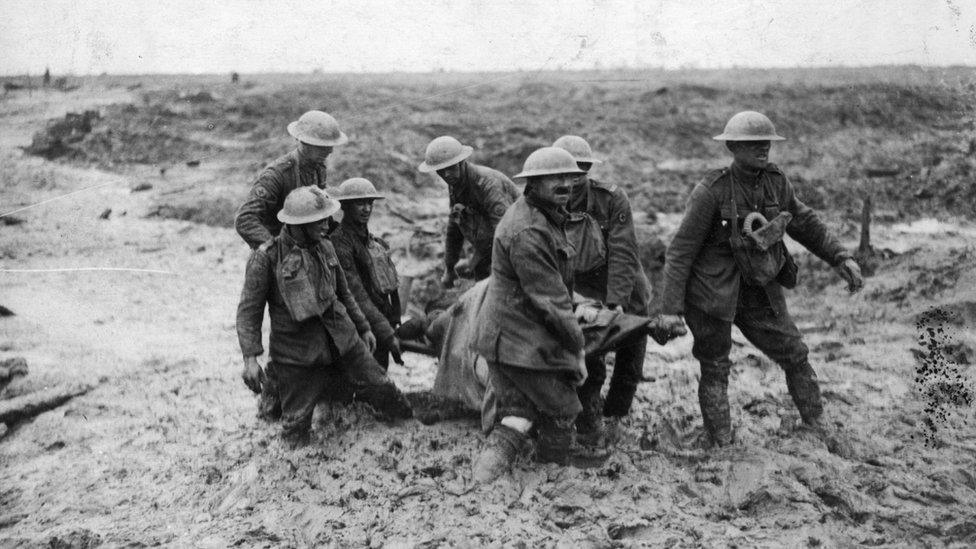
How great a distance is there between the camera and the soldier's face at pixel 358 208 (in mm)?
5449

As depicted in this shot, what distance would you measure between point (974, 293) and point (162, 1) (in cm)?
1062

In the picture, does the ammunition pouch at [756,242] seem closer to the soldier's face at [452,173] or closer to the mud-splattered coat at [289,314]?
the soldier's face at [452,173]

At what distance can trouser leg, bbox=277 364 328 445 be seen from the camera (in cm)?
482

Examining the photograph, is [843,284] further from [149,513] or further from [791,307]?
[149,513]

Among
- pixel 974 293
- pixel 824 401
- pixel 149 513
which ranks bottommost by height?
pixel 149 513

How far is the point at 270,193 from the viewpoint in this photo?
5270 millimetres

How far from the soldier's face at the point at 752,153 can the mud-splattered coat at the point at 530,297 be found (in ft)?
4.25

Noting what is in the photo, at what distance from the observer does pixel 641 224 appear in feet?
36.0

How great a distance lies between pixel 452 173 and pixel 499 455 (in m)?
2.18

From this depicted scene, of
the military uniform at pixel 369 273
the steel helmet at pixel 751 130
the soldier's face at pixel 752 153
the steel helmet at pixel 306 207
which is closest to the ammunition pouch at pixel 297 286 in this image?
the steel helmet at pixel 306 207

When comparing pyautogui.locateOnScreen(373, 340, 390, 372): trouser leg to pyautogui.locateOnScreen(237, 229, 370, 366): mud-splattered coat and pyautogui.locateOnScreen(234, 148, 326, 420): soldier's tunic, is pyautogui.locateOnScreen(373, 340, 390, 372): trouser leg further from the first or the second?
pyautogui.locateOnScreen(234, 148, 326, 420): soldier's tunic

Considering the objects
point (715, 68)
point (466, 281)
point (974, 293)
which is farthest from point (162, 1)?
point (715, 68)

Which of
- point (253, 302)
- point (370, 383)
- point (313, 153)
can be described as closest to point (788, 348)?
point (370, 383)

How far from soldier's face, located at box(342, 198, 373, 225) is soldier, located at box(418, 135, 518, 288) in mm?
498
